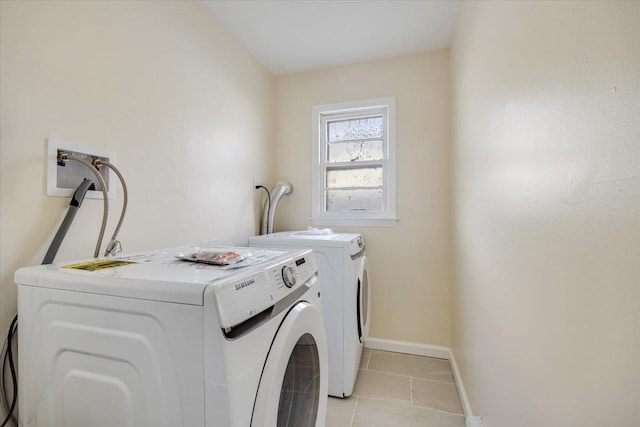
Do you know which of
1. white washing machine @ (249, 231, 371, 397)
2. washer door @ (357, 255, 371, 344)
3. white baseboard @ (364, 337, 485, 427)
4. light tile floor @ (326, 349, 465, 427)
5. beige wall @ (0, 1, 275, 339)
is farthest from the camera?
white baseboard @ (364, 337, 485, 427)

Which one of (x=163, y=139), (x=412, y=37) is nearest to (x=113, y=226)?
(x=163, y=139)

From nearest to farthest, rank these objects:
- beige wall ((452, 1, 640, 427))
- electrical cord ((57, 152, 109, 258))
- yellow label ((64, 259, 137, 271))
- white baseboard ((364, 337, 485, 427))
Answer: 1. beige wall ((452, 1, 640, 427))
2. yellow label ((64, 259, 137, 271))
3. electrical cord ((57, 152, 109, 258))
4. white baseboard ((364, 337, 485, 427))

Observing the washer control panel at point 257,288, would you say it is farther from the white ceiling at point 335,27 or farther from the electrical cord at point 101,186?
the white ceiling at point 335,27

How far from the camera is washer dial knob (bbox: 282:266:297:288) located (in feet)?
2.89

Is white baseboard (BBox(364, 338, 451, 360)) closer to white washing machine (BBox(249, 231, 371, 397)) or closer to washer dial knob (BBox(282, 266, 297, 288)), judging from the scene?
white washing machine (BBox(249, 231, 371, 397))

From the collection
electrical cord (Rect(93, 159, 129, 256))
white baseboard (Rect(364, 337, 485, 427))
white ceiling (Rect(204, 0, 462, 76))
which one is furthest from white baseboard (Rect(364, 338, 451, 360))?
white ceiling (Rect(204, 0, 462, 76))

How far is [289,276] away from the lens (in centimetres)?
90

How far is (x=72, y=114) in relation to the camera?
108 centimetres

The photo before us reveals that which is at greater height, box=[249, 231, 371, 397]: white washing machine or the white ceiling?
the white ceiling

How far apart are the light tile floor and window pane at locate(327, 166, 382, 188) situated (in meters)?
1.49

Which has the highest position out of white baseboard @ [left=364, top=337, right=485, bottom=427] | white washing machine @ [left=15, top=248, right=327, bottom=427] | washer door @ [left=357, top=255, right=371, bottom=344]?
white washing machine @ [left=15, top=248, right=327, bottom=427]

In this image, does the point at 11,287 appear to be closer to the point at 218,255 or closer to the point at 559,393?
the point at 218,255

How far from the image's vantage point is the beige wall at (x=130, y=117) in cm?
92

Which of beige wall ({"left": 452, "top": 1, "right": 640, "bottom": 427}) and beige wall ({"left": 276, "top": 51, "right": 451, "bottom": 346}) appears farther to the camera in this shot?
beige wall ({"left": 276, "top": 51, "right": 451, "bottom": 346})
